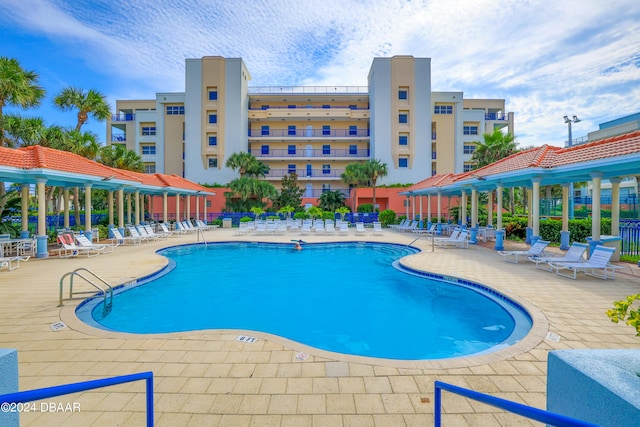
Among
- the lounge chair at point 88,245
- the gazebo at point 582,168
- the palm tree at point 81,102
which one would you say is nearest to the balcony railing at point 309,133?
the palm tree at point 81,102

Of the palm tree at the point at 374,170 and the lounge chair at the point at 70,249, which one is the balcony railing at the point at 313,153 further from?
the lounge chair at the point at 70,249

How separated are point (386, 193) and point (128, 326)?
2906 cm

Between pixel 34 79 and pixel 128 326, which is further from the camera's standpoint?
pixel 34 79

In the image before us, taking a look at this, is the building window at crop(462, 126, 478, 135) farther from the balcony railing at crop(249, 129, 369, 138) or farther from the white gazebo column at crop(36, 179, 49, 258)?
the white gazebo column at crop(36, 179, 49, 258)

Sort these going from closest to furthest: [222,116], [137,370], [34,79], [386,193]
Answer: [137,370]
[34,79]
[386,193]
[222,116]

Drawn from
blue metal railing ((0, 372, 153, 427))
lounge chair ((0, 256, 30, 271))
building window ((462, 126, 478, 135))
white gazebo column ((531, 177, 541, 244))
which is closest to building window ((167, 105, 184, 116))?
lounge chair ((0, 256, 30, 271))

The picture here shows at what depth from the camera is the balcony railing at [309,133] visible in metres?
38.2

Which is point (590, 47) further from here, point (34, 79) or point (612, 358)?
point (34, 79)

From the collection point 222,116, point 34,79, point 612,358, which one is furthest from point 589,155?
point 222,116

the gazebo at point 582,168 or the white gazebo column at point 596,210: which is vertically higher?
the gazebo at point 582,168

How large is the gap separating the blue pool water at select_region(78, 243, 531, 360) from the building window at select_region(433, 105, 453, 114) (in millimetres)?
32977

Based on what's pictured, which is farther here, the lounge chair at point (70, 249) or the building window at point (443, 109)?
the building window at point (443, 109)

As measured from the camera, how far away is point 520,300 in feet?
20.2

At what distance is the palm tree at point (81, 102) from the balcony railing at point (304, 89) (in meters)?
20.8
